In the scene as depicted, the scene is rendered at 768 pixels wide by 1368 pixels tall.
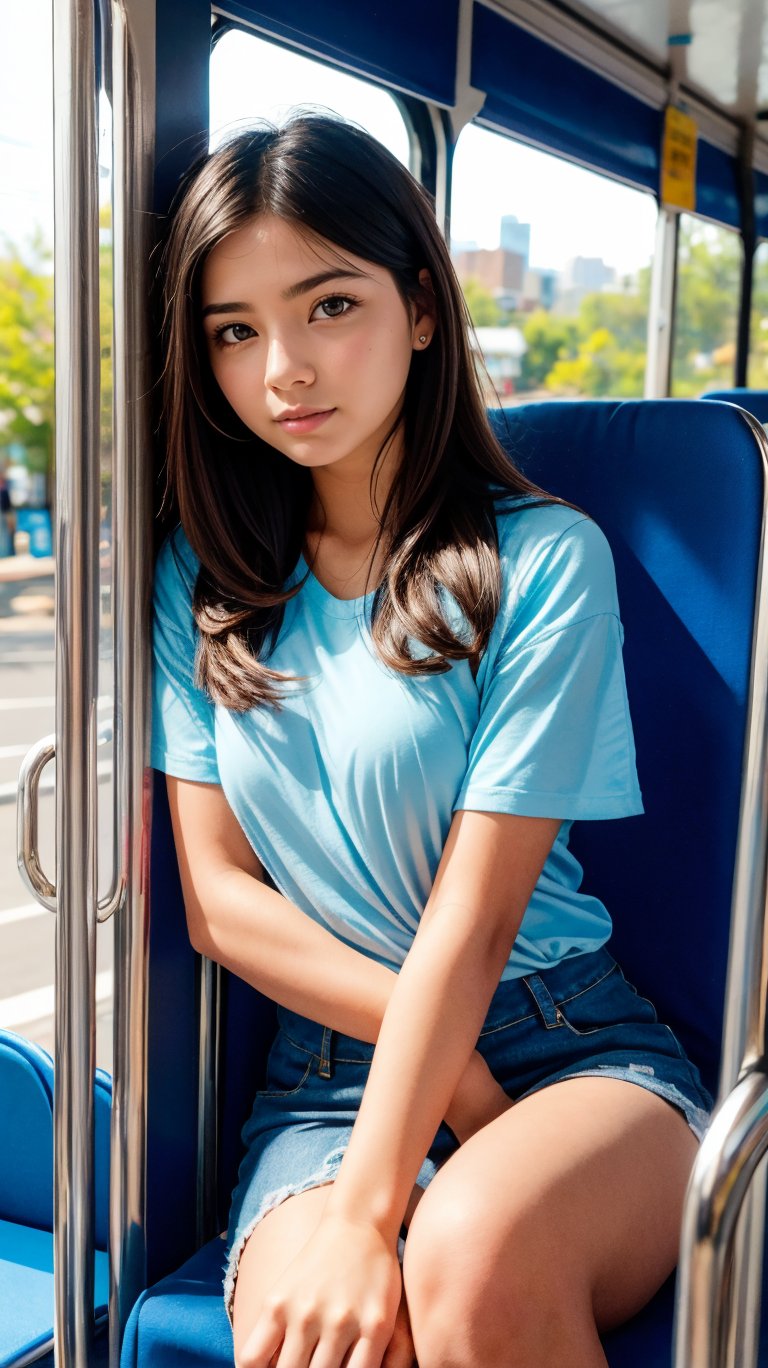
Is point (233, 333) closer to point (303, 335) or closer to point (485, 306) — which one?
point (303, 335)

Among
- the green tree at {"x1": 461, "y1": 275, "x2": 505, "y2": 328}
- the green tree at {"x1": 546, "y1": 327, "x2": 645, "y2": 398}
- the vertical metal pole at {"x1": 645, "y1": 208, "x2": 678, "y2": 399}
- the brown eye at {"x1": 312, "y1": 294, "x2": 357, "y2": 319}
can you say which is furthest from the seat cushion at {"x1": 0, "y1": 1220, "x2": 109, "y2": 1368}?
the green tree at {"x1": 546, "y1": 327, "x2": 645, "y2": 398}

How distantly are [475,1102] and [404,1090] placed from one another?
0.39ft

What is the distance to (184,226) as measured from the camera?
1.32 meters

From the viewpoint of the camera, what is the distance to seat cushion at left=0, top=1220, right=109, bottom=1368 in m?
1.52

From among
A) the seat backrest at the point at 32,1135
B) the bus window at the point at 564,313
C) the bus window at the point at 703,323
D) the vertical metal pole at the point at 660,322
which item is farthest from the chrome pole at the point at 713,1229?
the bus window at the point at 564,313

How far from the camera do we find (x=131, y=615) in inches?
53.1

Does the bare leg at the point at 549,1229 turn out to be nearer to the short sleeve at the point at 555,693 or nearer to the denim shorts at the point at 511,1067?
the denim shorts at the point at 511,1067

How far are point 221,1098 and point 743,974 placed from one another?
2.70 feet

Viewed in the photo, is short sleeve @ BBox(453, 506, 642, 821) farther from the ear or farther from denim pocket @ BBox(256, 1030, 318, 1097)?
denim pocket @ BBox(256, 1030, 318, 1097)

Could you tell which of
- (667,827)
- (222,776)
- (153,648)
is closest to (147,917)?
(222,776)

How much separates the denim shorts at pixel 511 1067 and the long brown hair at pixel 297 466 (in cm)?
36

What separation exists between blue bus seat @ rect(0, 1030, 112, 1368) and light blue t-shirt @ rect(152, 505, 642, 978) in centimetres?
59

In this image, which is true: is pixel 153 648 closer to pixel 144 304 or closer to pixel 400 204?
pixel 144 304

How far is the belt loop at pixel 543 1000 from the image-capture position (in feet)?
4.35
